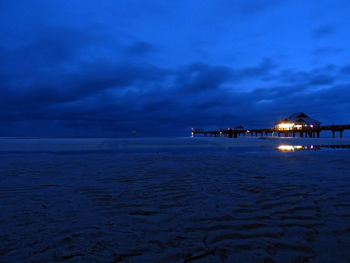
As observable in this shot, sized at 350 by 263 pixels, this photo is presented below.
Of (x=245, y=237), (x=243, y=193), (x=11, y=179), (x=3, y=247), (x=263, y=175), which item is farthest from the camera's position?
(x=263, y=175)

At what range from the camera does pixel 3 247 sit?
2.78m

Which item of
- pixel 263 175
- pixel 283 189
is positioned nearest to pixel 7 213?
pixel 283 189

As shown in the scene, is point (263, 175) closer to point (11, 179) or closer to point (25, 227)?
point (25, 227)

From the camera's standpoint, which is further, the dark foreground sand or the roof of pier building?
the roof of pier building

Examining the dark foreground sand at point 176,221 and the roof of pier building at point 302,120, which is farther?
the roof of pier building at point 302,120

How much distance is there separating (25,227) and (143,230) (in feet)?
5.61

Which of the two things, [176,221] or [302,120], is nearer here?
[176,221]

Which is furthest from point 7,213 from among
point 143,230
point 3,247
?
point 143,230

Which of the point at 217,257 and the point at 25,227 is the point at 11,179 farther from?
the point at 217,257

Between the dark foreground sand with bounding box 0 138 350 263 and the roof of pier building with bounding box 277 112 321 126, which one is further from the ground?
the roof of pier building with bounding box 277 112 321 126

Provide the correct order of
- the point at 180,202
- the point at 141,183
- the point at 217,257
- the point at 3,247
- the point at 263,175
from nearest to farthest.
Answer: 1. the point at 217,257
2. the point at 3,247
3. the point at 180,202
4. the point at 141,183
5. the point at 263,175

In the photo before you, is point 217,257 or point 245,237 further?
point 245,237

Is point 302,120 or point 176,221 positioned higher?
point 302,120

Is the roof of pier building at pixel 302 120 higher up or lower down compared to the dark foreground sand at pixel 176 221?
higher up
